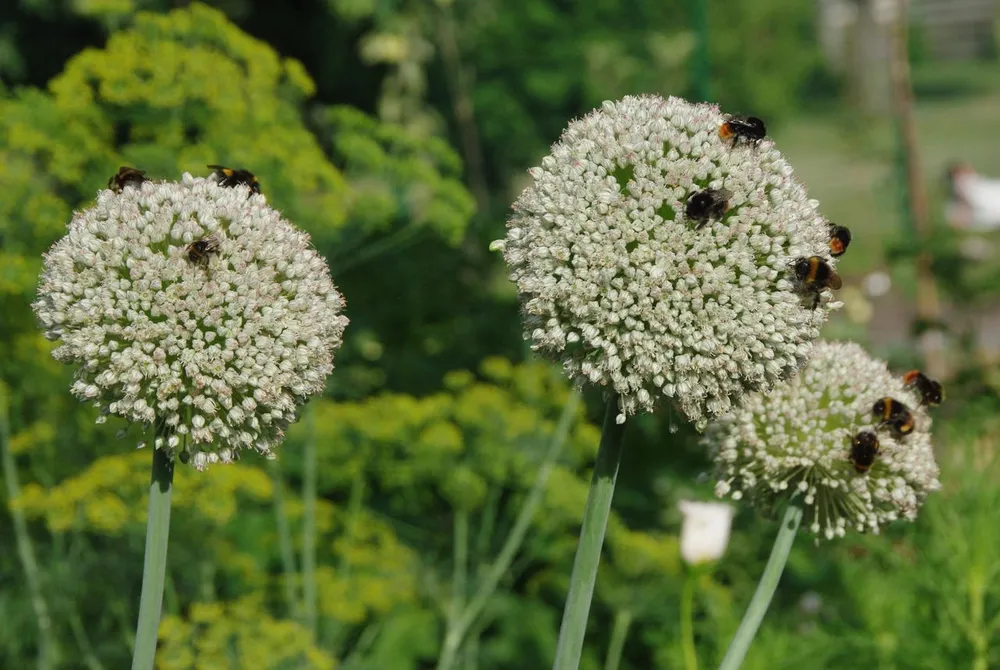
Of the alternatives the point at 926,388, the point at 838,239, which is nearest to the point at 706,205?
the point at 838,239

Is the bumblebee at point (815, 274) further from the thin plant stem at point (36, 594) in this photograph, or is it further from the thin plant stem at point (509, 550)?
the thin plant stem at point (36, 594)

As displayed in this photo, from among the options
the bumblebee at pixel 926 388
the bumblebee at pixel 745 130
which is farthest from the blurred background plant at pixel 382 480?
the bumblebee at pixel 745 130

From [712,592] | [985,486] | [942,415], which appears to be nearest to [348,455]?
[712,592]

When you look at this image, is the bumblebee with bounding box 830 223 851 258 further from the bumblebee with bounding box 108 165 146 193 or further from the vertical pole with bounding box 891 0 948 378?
the vertical pole with bounding box 891 0 948 378

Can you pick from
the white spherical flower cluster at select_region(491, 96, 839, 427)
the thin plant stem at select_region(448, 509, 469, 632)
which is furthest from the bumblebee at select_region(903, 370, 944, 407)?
the thin plant stem at select_region(448, 509, 469, 632)

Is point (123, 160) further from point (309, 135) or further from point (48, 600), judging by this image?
point (48, 600)
